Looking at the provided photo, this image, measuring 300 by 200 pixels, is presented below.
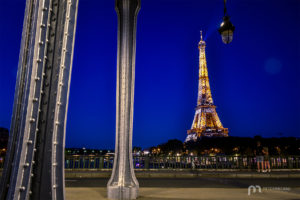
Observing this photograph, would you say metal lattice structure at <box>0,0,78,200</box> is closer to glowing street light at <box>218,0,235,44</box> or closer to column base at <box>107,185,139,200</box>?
column base at <box>107,185,139,200</box>

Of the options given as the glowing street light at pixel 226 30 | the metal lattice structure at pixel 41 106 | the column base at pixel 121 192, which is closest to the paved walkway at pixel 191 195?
the column base at pixel 121 192

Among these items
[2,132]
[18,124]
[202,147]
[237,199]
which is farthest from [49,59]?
[2,132]

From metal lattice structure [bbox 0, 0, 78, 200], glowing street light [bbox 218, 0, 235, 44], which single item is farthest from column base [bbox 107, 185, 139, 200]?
glowing street light [bbox 218, 0, 235, 44]

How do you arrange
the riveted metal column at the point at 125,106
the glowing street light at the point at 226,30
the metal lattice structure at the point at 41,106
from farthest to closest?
the glowing street light at the point at 226,30 < the riveted metal column at the point at 125,106 < the metal lattice structure at the point at 41,106

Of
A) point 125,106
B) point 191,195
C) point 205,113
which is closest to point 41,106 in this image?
point 125,106

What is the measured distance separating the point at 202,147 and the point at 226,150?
7506 millimetres

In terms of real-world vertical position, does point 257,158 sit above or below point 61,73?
below

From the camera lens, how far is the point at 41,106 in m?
2.19

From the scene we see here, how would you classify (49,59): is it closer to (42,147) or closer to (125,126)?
(42,147)

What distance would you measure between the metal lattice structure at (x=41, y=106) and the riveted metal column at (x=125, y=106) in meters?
3.41

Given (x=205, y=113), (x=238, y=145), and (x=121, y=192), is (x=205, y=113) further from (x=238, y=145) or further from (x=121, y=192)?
(x=121, y=192)

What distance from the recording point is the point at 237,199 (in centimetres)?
563

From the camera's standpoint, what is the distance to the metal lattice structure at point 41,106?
2062 millimetres

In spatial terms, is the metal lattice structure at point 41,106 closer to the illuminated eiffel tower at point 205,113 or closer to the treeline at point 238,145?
the illuminated eiffel tower at point 205,113
